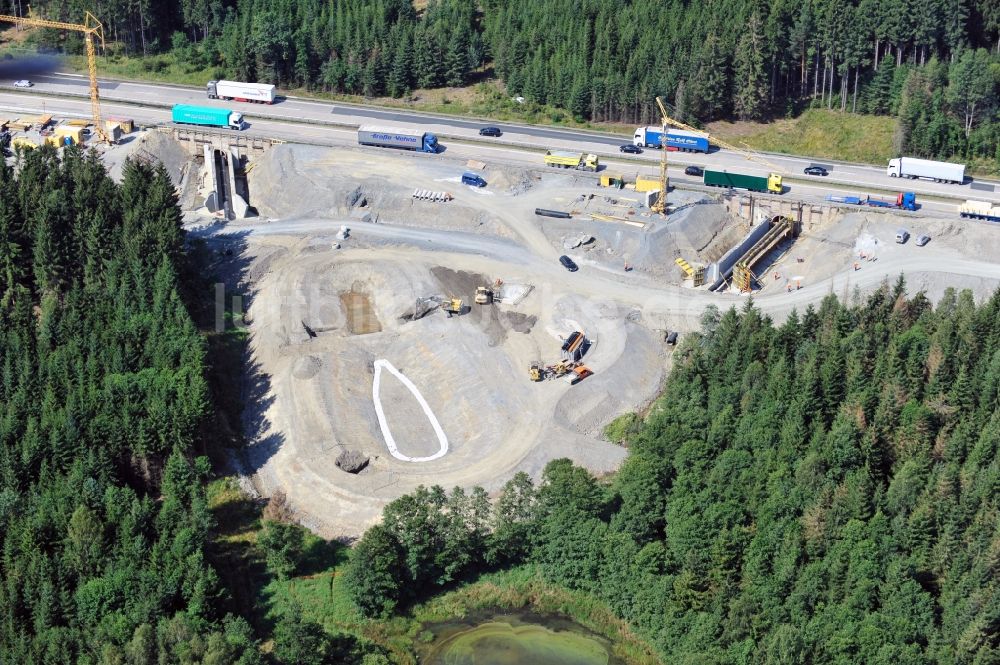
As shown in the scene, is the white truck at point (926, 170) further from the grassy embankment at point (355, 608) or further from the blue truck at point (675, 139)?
the grassy embankment at point (355, 608)

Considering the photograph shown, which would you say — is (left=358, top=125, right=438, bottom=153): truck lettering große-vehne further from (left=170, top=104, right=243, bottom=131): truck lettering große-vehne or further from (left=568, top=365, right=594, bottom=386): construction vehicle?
(left=568, top=365, right=594, bottom=386): construction vehicle

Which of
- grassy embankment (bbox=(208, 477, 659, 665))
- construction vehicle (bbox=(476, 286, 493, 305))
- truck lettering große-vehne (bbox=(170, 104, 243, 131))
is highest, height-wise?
truck lettering große-vehne (bbox=(170, 104, 243, 131))

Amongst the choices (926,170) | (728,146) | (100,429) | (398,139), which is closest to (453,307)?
(398,139)

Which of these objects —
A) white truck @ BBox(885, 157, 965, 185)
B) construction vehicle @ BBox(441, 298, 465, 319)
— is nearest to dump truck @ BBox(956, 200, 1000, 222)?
white truck @ BBox(885, 157, 965, 185)

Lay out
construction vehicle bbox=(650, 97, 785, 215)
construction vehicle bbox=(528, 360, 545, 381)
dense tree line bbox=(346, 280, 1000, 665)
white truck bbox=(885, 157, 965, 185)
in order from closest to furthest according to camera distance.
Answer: dense tree line bbox=(346, 280, 1000, 665), construction vehicle bbox=(528, 360, 545, 381), construction vehicle bbox=(650, 97, 785, 215), white truck bbox=(885, 157, 965, 185)

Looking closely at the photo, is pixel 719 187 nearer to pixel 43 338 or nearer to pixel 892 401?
pixel 892 401

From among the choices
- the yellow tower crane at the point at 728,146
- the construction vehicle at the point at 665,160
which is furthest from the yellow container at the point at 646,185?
the yellow tower crane at the point at 728,146

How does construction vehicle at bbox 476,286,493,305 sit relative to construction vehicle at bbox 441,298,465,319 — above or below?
above
